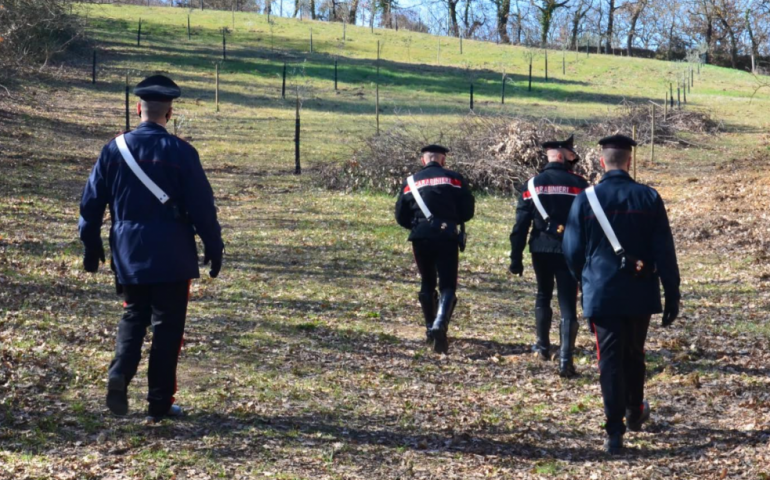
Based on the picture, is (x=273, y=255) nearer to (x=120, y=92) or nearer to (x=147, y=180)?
(x=147, y=180)

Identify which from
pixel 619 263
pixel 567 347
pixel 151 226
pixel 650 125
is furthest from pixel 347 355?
pixel 650 125

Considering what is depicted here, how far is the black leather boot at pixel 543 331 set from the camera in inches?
327

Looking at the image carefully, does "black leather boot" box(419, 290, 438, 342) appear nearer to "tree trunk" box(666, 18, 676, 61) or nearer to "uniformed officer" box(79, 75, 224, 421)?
"uniformed officer" box(79, 75, 224, 421)

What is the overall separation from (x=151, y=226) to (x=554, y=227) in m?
3.74

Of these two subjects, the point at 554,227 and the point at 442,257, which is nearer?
the point at 554,227

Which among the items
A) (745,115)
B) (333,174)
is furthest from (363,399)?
(745,115)

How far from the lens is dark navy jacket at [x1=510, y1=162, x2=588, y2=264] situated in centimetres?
785

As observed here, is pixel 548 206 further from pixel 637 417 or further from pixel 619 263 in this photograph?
pixel 637 417

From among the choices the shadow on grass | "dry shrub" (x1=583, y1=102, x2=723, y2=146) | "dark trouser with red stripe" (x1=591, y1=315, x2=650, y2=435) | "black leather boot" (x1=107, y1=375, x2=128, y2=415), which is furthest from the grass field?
the shadow on grass

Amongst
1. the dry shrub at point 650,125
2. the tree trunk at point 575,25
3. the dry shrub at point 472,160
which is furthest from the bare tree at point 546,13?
the dry shrub at point 472,160

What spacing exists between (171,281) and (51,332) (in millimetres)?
3561

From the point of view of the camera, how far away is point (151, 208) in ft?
18.6

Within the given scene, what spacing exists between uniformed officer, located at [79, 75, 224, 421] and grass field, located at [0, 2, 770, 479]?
71 centimetres

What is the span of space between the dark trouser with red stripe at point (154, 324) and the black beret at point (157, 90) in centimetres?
123
